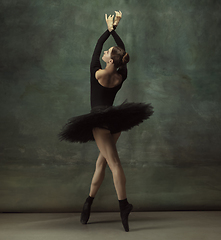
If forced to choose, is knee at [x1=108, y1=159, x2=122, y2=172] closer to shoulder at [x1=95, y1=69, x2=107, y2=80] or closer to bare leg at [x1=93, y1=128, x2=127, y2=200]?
bare leg at [x1=93, y1=128, x2=127, y2=200]

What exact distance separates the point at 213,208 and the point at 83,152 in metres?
1.78

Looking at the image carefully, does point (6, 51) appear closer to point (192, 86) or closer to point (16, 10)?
point (16, 10)

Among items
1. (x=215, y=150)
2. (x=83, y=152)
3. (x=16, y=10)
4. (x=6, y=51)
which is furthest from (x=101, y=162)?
(x=16, y=10)

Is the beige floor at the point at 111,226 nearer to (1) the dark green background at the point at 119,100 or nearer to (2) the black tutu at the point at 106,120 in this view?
(1) the dark green background at the point at 119,100

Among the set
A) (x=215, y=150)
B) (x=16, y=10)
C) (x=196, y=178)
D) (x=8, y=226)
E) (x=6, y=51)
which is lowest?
(x=8, y=226)

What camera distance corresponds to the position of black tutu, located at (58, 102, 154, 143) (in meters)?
2.87

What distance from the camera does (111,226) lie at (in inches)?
123

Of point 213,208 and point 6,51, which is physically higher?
point 6,51

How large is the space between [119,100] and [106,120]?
94 cm

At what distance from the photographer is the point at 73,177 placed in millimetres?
3770

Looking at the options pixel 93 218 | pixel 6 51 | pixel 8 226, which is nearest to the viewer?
pixel 8 226

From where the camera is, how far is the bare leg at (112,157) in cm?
297

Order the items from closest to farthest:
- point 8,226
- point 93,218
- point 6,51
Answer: point 8,226, point 93,218, point 6,51

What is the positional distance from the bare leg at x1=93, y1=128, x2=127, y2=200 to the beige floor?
40 cm
